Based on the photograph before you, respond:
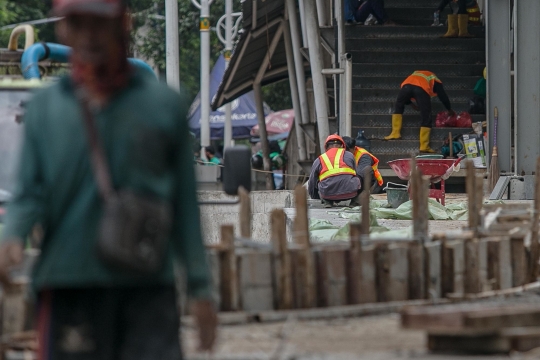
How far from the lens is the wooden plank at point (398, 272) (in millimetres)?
8008

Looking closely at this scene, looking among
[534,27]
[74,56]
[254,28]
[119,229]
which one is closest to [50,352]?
[119,229]

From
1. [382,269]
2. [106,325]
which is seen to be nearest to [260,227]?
[382,269]

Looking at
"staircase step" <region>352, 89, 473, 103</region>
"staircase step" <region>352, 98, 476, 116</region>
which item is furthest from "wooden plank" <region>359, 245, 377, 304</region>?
"staircase step" <region>352, 89, 473, 103</region>

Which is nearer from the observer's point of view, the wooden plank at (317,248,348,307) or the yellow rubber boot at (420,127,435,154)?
the wooden plank at (317,248,348,307)

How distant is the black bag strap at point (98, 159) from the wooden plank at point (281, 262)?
3490 mm

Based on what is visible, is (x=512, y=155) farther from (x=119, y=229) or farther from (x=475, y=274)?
(x=119, y=229)

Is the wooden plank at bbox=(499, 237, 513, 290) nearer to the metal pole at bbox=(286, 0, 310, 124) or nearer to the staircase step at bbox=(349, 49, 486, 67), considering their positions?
the staircase step at bbox=(349, 49, 486, 67)

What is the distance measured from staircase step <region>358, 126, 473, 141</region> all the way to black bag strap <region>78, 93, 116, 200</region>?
773 inches

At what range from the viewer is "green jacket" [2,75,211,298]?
4.05m

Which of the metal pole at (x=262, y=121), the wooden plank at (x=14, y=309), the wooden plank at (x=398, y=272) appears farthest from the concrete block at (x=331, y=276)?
the metal pole at (x=262, y=121)

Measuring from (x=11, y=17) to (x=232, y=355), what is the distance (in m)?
33.8

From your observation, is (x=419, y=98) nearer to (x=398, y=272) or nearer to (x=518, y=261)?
(x=518, y=261)

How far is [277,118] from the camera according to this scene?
44219 millimetres

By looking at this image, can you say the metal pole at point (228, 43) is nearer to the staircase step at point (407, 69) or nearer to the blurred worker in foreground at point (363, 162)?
the staircase step at point (407, 69)
